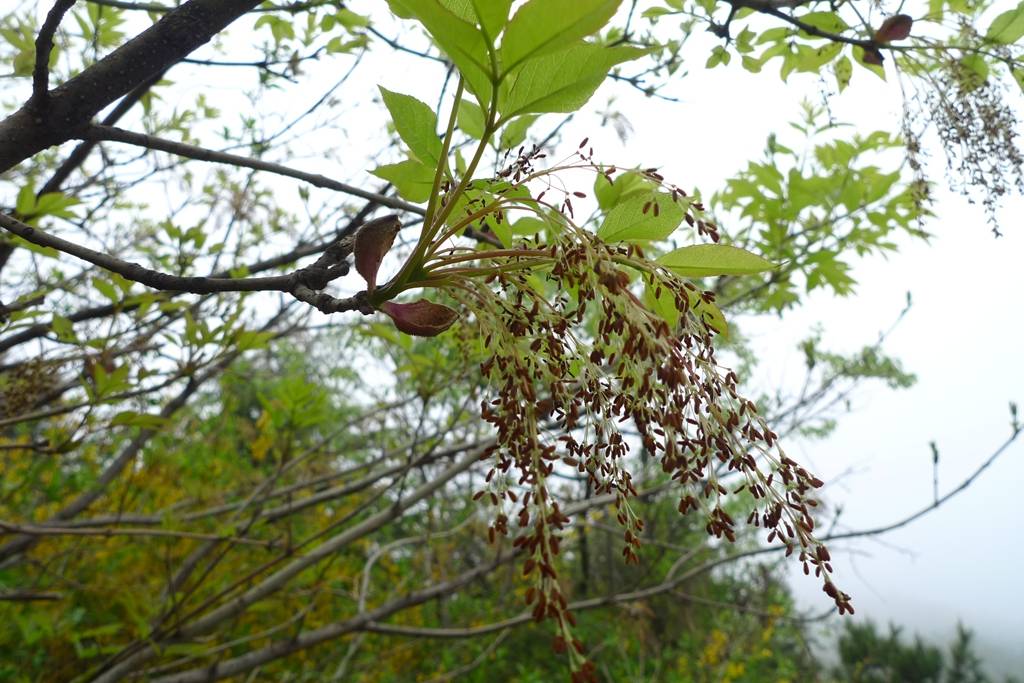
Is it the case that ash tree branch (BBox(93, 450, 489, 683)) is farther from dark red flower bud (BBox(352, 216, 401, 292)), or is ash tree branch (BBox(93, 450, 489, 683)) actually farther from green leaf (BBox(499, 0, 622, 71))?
green leaf (BBox(499, 0, 622, 71))

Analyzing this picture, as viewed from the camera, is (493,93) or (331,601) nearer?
(493,93)

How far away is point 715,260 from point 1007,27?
3.50ft

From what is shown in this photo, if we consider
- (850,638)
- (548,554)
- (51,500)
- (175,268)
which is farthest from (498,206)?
(850,638)

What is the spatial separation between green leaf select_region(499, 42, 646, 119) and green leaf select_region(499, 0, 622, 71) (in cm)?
4

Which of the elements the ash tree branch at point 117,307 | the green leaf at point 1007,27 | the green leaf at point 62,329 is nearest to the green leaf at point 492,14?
the ash tree branch at point 117,307

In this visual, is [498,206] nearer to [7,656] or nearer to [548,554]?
[548,554]

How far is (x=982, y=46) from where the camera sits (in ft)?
4.22

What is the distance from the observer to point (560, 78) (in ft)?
1.77

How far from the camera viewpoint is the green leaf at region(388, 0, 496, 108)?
0.46 m

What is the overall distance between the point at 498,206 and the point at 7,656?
3511 millimetres

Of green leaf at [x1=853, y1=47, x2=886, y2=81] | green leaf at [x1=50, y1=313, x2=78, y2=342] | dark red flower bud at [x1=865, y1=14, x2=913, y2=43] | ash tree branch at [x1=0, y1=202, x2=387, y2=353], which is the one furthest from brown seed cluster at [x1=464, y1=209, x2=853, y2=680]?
green leaf at [x1=50, y1=313, x2=78, y2=342]

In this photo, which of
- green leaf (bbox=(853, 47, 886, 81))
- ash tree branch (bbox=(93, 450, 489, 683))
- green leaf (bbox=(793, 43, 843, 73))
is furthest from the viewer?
ash tree branch (bbox=(93, 450, 489, 683))

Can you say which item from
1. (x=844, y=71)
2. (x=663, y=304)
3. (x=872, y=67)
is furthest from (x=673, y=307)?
(x=844, y=71)

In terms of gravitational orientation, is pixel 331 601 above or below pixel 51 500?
below
